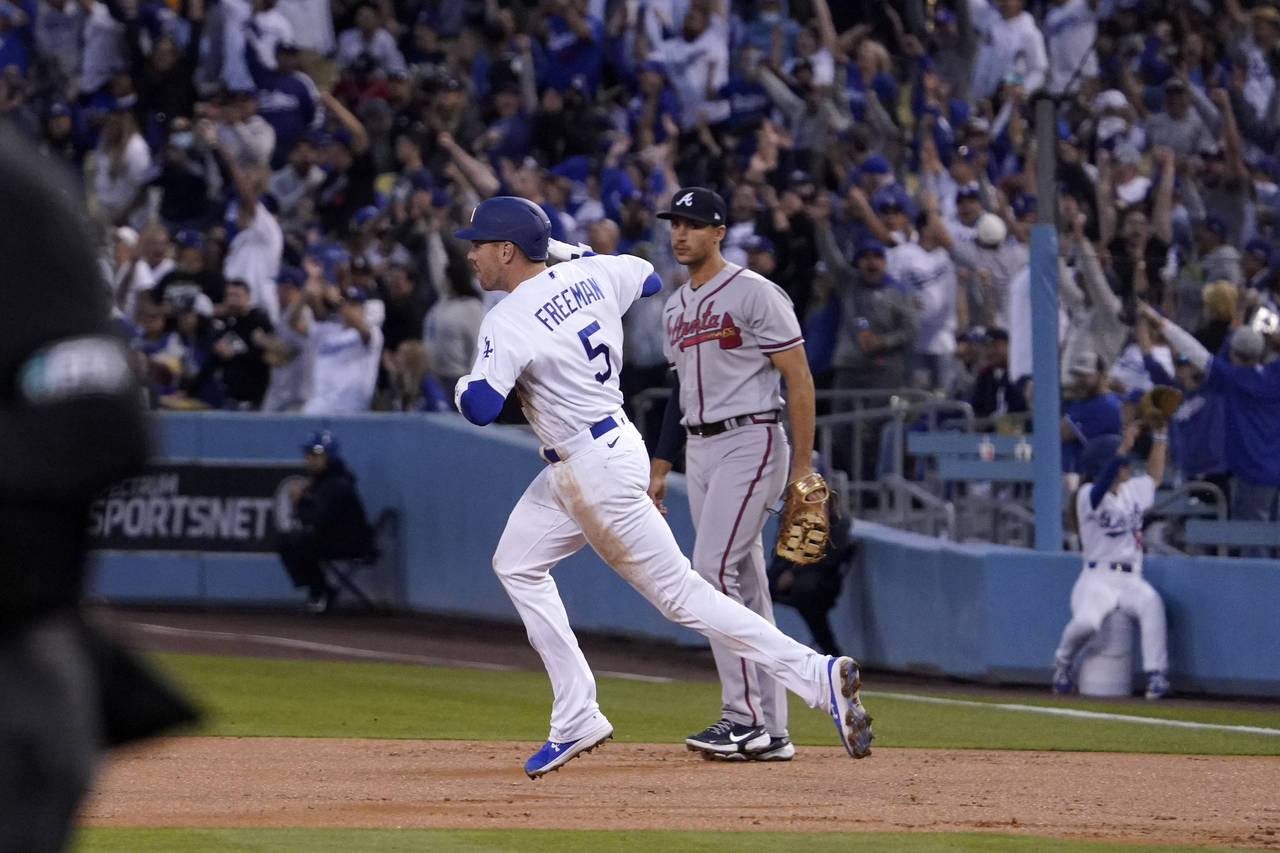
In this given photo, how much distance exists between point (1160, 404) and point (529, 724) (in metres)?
4.01

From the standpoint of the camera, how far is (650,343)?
46.2 feet

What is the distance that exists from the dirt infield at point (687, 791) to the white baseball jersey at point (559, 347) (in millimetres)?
1351

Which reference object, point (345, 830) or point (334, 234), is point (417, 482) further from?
point (345, 830)

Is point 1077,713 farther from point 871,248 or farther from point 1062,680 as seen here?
point 871,248

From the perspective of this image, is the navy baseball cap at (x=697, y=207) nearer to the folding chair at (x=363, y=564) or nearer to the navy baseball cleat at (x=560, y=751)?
the navy baseball cleat at (x=560, y=751)

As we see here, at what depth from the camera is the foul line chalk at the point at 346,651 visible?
39.9 ft

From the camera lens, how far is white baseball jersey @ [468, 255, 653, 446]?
683cm

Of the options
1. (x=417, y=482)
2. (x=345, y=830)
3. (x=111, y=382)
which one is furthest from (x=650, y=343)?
(x=111, y=382)

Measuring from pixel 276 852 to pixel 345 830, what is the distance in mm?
419

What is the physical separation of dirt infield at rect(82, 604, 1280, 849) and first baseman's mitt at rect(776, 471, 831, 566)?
0.85 meters

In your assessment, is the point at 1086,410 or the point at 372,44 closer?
the point at 1086,410

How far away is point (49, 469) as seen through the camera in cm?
225

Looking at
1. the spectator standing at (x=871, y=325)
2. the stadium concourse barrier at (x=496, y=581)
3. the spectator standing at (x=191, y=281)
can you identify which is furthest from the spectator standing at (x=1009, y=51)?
the spectator standing at (x=191, y=281)

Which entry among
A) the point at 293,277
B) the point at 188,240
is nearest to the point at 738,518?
the point at 293,277
